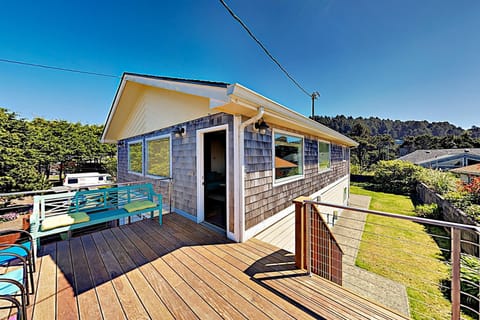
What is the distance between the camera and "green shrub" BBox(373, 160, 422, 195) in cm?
1630

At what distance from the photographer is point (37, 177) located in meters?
12.9

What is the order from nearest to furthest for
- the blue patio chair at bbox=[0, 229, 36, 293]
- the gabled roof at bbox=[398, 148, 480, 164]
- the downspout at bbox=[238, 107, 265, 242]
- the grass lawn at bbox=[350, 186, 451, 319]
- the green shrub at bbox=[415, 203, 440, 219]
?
1. the blue patio chair at bbox=[0, 229, 36, 293]
2. the downspout at bbox=[238, 107, 265, 242]
3. the grass lawn at bbox=[350, 186, 451, 319]
4. the green shrub at bbox=[415, 203, 440, 219]
5. the gabled roof at bbox=[398, 148, 480, 164]

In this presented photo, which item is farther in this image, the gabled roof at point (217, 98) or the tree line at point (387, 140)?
the tree line at point (387, 140)

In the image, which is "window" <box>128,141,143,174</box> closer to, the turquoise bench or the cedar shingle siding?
the cedar shingle siding

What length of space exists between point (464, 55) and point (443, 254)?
25.7 ft

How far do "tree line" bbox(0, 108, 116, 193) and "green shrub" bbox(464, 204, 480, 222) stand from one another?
2250cm

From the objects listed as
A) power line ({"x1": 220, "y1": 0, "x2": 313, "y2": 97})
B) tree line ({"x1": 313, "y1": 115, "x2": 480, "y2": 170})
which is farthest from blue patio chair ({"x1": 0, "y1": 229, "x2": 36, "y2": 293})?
tree line ({"x1": 313, "y1": 115, "x2": 480, "y2": 170})

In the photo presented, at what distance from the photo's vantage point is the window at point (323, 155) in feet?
22.7

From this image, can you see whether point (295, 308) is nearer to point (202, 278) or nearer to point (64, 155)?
point (202, 278)

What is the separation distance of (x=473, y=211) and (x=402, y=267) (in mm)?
3740

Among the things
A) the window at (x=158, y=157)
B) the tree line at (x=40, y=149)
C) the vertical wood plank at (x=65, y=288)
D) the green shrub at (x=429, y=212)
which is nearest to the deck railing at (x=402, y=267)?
the green shrub at (x=429, y=212)

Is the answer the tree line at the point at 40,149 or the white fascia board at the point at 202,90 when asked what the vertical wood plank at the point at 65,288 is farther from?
the tree line at the point at 40,149

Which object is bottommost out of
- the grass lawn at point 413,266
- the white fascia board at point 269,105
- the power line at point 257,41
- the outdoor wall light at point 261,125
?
the grass lawn at point 413,266

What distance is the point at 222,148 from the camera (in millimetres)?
7469
